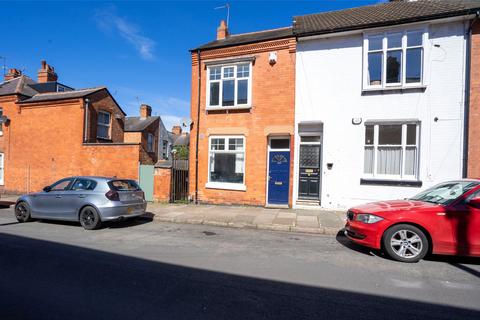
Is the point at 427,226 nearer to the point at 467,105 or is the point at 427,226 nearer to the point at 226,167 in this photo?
the point at 467,105

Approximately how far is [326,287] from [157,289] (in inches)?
98.1

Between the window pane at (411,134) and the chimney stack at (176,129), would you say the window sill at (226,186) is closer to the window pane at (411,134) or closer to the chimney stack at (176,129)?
the window pane at (411,134)

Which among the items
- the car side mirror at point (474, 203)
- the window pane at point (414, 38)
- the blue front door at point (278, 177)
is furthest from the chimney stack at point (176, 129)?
the car side mirror at point (474, 203)

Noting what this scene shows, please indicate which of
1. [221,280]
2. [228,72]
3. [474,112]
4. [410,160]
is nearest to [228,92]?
[228,72]

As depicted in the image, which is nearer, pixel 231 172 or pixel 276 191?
pixel 276 191

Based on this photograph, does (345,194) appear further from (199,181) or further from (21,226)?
(21,226)

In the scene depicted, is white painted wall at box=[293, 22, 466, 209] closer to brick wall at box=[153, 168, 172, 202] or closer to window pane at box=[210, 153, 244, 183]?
window pane at box=[210, 153, 244, 183]

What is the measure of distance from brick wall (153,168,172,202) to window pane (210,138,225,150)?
87.5 inches

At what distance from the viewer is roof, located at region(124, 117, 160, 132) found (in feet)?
82.7

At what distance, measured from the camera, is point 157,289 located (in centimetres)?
393

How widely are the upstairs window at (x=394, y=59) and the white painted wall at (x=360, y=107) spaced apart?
29cm

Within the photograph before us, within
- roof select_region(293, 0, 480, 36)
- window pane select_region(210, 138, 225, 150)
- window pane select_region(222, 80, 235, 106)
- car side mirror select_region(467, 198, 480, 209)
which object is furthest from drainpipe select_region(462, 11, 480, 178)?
window pane select_region(210, 138, 225, 150)

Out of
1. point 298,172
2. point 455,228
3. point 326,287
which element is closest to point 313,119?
point 298,172

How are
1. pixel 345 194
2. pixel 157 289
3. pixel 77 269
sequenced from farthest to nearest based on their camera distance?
pixel 345 194 → pixel 77 269 → pixel 157 289
